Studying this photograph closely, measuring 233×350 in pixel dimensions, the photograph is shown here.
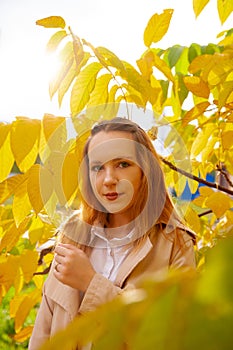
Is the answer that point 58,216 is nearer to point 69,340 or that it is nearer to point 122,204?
point 122,204

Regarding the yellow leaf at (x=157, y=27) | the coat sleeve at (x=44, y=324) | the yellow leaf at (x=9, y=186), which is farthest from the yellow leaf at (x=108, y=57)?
the coat sleeve at (x=44, y=324)

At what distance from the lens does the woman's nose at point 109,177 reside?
2.80 feet

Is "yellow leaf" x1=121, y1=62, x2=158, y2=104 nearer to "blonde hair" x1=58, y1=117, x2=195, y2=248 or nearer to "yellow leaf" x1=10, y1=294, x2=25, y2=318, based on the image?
"blonde hair" x1=58, y1=117, x2=195, y2=248

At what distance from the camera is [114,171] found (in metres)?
0.86

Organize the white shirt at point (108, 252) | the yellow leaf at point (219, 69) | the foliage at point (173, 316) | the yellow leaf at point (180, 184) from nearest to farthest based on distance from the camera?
the foliage at point (173, 316), the yellow leaf at point (219, 69), the white shirt at point (108, 252), the yellow leaf at point (180, 184)

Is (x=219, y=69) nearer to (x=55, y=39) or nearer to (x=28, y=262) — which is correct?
(x=55, y=39)

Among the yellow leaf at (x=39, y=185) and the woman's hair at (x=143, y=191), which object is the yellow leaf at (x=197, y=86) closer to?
the woman's hair at (x=143, y=191)

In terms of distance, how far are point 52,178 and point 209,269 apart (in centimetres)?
61

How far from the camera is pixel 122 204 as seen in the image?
2.93 ft

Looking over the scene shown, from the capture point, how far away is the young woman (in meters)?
0.83

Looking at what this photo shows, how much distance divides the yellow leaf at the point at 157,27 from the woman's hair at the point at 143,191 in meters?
0.15

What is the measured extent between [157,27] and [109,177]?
249 millimetres

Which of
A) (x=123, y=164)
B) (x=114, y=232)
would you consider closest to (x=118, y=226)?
(x=114, y=232)

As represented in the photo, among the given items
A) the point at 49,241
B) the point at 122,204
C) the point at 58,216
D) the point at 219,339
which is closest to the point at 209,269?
the point at 219,339
